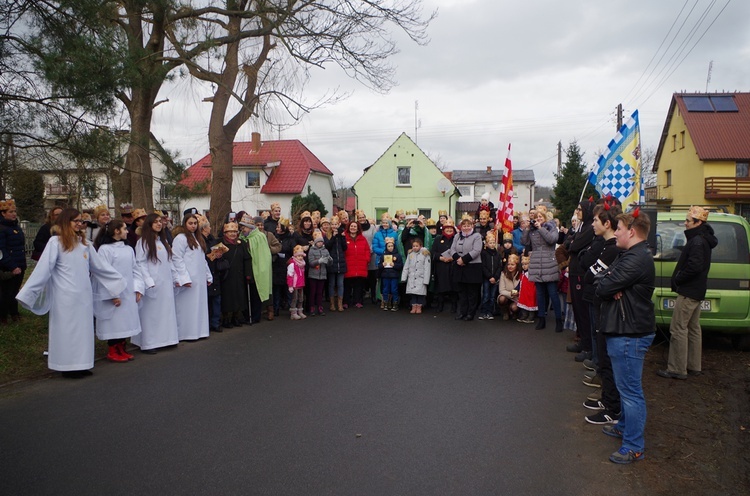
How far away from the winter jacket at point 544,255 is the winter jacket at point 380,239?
357cm

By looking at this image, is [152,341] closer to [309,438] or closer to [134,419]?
[134,419]

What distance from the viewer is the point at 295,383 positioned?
677cm

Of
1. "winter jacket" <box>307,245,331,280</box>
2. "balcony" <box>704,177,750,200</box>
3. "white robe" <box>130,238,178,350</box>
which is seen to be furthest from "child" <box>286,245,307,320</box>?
"balcony" <box>704,177,750,200</box>

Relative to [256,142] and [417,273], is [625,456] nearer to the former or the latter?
[417,273]

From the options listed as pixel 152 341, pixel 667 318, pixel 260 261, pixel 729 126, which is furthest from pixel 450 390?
pixel 729 126

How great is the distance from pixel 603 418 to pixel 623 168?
596 centimetres

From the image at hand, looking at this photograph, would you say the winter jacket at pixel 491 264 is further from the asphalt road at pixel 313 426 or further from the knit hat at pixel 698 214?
the knit hat at pixel 698 214

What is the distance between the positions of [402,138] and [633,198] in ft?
118

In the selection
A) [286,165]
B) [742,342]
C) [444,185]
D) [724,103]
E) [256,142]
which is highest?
[724,103]

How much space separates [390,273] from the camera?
1264 cm

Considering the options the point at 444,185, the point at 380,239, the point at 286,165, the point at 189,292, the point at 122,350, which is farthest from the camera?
the point at 286,165

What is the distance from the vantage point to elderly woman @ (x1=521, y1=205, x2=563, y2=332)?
10.2m

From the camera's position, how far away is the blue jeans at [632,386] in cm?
470

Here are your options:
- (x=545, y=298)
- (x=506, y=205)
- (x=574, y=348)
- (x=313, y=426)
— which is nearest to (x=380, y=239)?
(x=506, y=205)
